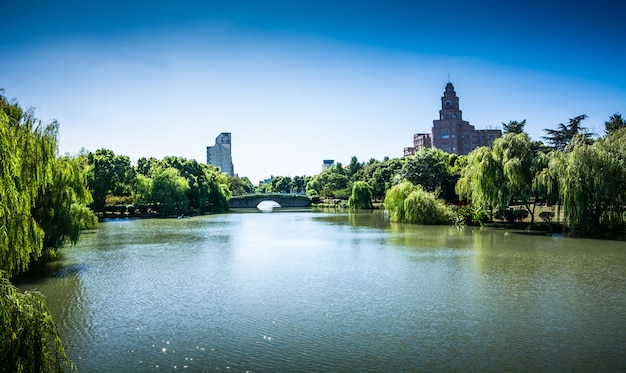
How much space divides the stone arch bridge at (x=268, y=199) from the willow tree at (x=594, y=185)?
7961 centimetres

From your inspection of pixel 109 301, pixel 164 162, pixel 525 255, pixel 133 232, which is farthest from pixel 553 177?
pixel 164 162

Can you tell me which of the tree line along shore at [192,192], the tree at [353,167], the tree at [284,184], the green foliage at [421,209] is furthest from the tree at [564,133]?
the tree at [284,184]

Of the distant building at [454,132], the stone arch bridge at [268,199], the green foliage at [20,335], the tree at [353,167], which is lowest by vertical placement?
the green foliage at [20,335]

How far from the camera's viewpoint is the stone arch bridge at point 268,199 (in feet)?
351

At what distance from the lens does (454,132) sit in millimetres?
148500

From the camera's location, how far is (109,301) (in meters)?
15.5

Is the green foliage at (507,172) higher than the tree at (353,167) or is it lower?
lower

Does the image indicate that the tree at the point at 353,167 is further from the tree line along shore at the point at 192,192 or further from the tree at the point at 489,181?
the tree at the point at 489,181

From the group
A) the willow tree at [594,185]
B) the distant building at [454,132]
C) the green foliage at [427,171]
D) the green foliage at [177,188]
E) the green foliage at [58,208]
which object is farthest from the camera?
the distant building at [454,132]

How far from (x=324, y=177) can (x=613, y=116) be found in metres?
81.4

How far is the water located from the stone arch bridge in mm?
79756

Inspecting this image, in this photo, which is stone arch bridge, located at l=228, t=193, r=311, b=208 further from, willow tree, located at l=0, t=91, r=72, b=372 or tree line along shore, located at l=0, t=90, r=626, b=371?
willow tree, located at l=0, t=91, r=72, b=372

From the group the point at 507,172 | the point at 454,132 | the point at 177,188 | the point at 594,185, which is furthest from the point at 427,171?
the point at 454,132

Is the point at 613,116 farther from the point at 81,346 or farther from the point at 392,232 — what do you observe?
the point at 81,346
